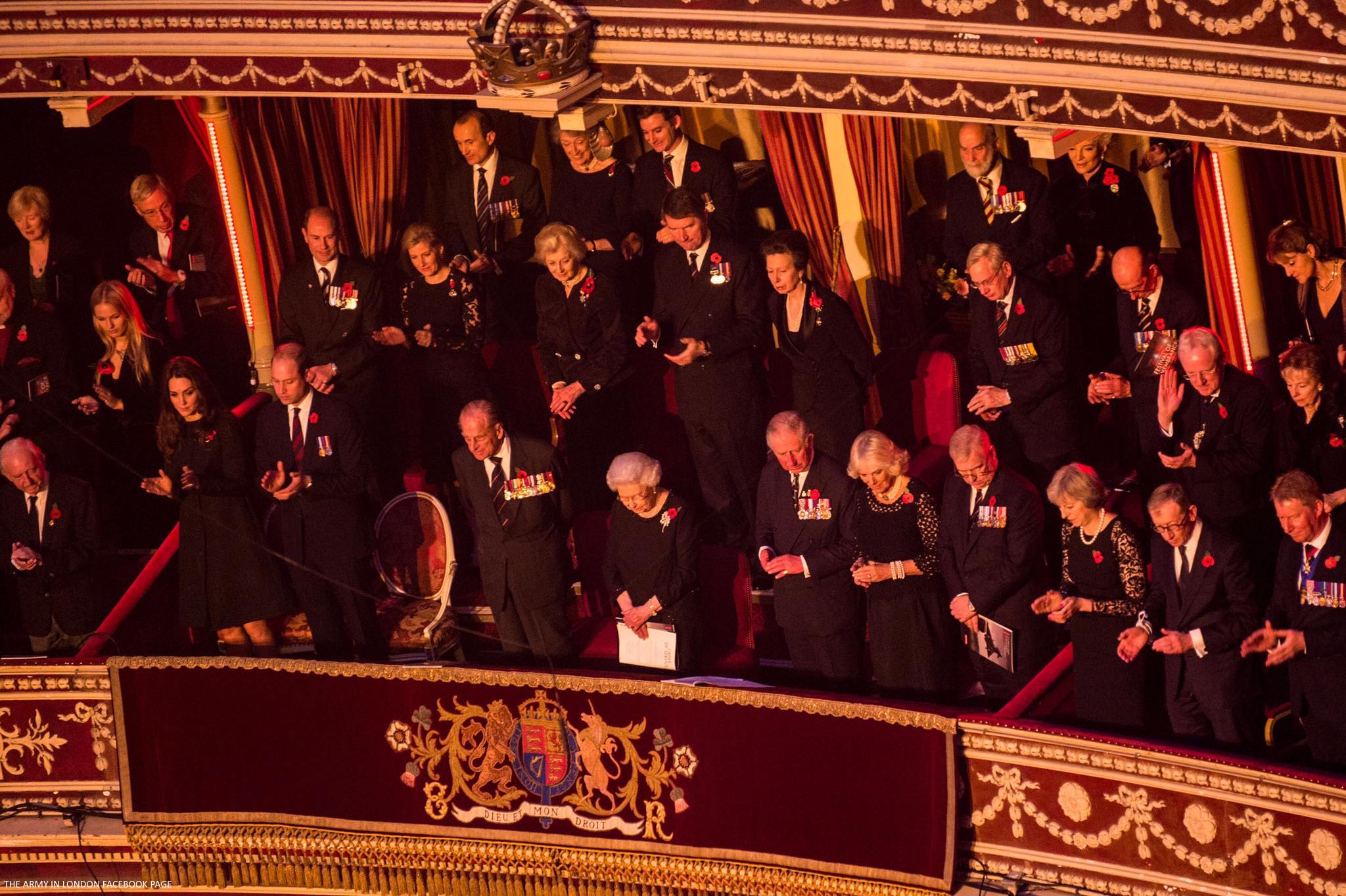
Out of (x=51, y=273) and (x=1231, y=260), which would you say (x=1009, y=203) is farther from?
(x=51, y=273)

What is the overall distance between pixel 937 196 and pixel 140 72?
3867 millimetres

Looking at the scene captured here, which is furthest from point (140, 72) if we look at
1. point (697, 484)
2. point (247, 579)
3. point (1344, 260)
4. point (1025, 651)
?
point (1344, 260)

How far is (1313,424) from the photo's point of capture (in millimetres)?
7879

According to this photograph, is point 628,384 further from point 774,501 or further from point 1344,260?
point 1344,260

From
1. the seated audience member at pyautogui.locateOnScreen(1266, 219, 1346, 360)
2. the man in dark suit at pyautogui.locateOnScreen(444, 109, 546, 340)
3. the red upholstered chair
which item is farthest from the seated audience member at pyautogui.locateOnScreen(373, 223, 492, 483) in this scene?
the seated audience member at pyautogui.locateOnScreen(1266, 219, 1346, 360)

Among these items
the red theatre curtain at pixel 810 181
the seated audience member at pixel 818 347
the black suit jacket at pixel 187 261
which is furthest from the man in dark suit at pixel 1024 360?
the black suit jacket at pixel 187 261

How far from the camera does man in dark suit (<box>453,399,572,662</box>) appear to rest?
8.83m

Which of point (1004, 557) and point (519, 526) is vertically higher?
point (519, 526)

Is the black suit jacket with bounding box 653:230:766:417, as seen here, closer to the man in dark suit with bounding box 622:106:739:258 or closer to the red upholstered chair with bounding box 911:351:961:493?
the man in dark suit with bounding box 622:106:739:258

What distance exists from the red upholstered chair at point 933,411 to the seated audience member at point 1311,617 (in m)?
1.89

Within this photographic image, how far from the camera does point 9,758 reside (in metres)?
9.62

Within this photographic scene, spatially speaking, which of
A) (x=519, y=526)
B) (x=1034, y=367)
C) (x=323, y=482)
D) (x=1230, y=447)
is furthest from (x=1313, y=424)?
(x=323, y=482)

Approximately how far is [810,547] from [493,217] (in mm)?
2439

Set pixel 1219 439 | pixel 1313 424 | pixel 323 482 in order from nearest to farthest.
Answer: pixel 1313 424 → pixel 1219 439 → pixel 323 482
